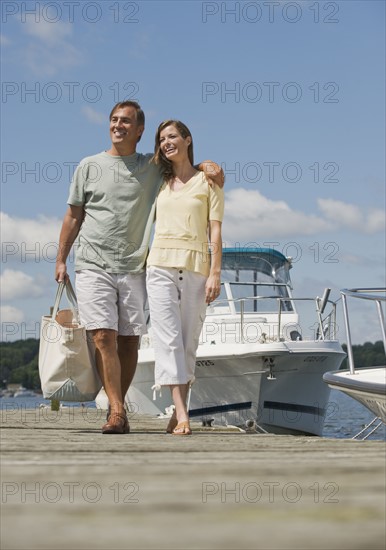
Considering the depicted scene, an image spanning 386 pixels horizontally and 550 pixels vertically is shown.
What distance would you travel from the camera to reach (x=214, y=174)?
18.1 ft

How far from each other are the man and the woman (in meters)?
0.15

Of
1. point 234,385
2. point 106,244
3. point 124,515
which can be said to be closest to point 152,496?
point 124,515

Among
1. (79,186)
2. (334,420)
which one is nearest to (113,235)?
(79,186)

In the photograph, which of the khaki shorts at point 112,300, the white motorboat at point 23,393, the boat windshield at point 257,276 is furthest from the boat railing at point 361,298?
the white motorboat at point 23,393

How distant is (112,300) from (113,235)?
0.42 meters

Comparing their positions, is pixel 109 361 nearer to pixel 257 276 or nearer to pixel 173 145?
pixel 173 145

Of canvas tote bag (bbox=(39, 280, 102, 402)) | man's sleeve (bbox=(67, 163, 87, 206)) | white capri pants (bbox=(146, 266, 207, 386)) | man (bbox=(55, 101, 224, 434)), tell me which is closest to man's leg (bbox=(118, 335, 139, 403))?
man (bbox=(55, 101, 224, 434))

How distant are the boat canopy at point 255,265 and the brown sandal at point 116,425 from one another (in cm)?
1205

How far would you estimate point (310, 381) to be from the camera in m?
16.1

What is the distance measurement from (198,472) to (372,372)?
5.88 metres

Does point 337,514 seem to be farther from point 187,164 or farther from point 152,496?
point 187,164

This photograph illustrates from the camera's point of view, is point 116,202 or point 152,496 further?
point 116,202

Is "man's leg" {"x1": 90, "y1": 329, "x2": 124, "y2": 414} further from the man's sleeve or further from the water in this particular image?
the water

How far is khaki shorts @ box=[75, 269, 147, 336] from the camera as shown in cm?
551
